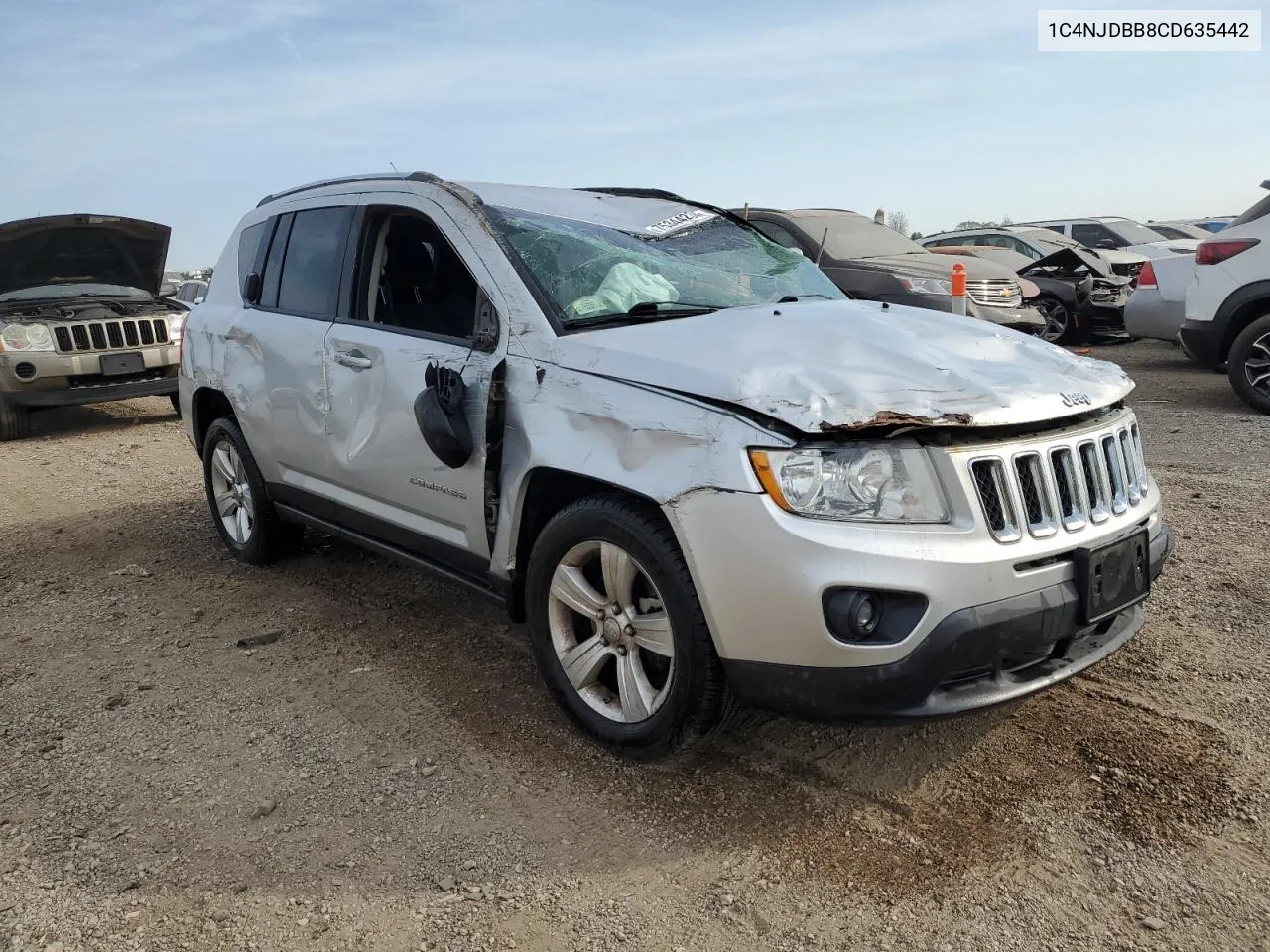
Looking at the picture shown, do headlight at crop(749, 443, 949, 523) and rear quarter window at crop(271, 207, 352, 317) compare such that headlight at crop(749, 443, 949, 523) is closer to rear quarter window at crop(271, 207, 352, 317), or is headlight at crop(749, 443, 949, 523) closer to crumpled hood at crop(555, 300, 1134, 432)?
crumpled hood at crop(555, 300, 1134, 432)

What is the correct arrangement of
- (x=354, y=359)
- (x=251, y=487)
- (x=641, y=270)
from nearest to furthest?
(x=641, y=270), (x=354, y=359), (x=251, y=487)

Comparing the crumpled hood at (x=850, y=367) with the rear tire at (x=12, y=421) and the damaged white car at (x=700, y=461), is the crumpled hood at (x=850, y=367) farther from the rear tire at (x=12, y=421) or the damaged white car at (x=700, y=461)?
the rear tire at (x=12, y=421)

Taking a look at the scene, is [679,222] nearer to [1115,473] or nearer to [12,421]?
[1115,473]

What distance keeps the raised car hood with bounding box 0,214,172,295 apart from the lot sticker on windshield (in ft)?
23.9

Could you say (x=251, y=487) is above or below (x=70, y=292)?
below

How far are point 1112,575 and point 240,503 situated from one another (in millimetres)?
4149

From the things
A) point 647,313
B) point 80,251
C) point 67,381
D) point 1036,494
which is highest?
point 80,251

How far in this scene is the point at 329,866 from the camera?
2.65m

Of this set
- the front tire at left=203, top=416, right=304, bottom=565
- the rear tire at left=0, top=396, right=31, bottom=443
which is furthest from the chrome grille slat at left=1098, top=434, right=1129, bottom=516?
the rear tire at left=0, top=396, right=31, bottom=443

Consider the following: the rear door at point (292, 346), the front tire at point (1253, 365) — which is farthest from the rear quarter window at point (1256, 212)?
the rear door at point (292, 346)

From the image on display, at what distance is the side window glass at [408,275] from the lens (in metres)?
3.77

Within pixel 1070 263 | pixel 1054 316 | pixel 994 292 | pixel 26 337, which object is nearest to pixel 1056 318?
pixel 1054 316

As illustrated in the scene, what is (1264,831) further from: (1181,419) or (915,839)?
(1181,419)

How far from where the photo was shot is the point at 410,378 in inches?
143
